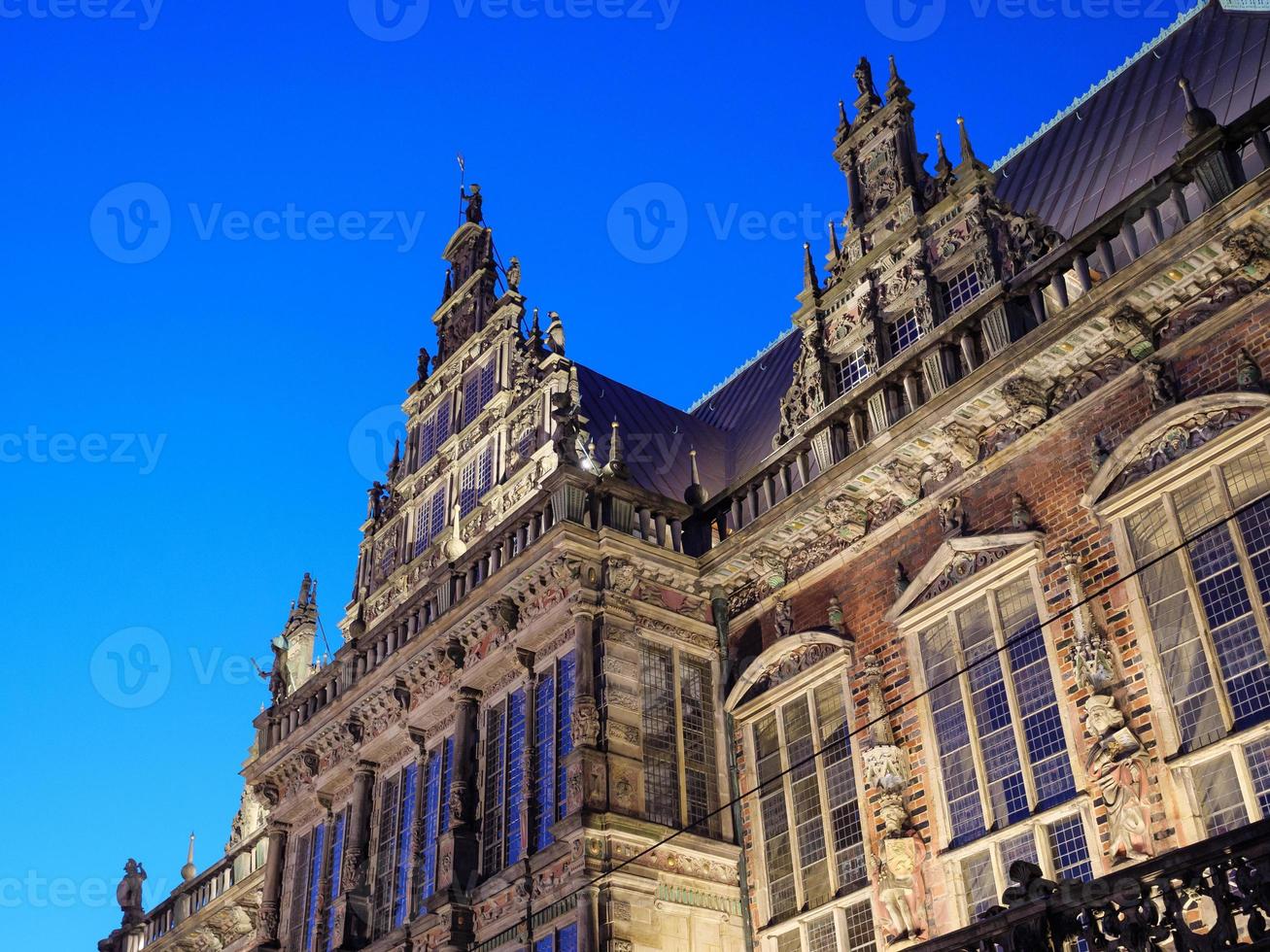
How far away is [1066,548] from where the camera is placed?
17656 millimetres

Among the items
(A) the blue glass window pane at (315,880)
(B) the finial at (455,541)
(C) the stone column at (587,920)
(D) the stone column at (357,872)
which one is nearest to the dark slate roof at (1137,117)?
(B) the finial at (455,541)

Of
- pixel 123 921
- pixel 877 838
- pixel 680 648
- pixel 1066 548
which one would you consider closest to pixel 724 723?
pixel 680 648

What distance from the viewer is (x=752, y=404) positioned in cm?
3078

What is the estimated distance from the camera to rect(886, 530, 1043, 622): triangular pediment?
1833 cm

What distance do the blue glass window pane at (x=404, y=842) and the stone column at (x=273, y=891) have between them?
442 centimetres

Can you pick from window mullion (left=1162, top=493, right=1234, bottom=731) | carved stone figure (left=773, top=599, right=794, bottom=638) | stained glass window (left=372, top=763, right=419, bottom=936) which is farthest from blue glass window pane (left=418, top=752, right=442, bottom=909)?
window mullion (left=1162, top=493, right=1234, bottom=731)

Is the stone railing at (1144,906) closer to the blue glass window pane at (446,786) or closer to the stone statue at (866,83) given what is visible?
the blue glass window pane at (446,786)

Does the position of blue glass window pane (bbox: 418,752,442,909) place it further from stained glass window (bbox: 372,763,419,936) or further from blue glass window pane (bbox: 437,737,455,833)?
stained glass window (bbox: 372,763,419,936)

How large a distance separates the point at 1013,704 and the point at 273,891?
16.2m

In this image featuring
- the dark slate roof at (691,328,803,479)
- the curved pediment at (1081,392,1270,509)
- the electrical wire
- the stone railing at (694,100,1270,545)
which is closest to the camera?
the electrical wire

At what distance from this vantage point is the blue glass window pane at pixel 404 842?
2331cm

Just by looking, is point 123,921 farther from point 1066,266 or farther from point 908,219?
point 1066,266

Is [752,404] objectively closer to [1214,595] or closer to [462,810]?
[462,810]

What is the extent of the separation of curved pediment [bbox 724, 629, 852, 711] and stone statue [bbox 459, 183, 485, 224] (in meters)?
16.3
